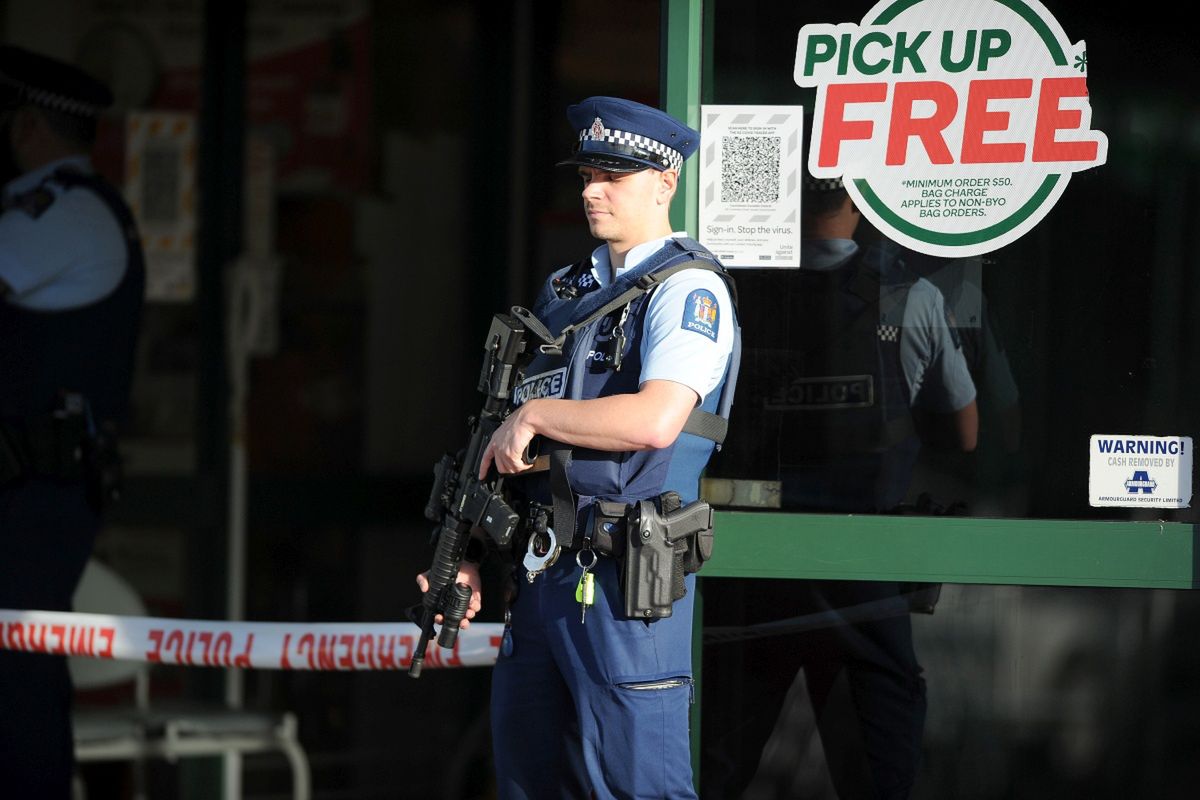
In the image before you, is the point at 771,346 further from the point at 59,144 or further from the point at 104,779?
the point at 104,779

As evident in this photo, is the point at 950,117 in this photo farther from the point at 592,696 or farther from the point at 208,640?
the point at 208,640

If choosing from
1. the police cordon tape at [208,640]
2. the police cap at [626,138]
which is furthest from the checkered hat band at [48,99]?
the police cap at [626,138]

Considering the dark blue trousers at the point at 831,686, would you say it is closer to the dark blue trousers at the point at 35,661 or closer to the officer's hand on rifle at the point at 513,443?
the officer's hand on rifle at the point at 513,443

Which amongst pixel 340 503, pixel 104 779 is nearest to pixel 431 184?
pixel 340 503

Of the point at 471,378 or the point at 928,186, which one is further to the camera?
the point at 471,378

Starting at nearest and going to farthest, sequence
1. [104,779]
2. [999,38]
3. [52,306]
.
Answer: [999,38]
[52,306]
[104,779]

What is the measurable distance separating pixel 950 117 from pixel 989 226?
261 mm

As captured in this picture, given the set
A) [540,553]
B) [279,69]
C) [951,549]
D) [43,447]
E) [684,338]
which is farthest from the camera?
[279,69]

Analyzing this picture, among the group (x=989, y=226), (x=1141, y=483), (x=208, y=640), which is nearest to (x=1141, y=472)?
(x=1141, y=483)

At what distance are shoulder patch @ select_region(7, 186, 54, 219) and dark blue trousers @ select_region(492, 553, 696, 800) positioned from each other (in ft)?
7.24

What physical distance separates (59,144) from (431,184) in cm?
128

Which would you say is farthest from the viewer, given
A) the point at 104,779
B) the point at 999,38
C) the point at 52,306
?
the point at 104,779

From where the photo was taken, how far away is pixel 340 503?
17.3ft

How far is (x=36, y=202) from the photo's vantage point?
4387 mm
